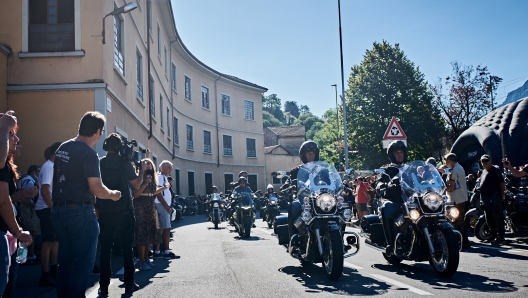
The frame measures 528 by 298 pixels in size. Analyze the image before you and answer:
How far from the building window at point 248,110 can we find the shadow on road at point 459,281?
38.6m

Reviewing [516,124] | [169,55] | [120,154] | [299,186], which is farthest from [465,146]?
[169,55]

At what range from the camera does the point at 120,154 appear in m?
6.67

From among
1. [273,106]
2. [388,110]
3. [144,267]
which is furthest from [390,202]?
[273,106]

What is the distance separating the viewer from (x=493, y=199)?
35.3 ft

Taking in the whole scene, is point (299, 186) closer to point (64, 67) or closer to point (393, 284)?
point (393, 284)

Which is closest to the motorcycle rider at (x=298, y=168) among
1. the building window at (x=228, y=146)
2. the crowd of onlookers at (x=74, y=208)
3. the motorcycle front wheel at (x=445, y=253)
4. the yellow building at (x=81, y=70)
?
the motorcycle front wheel at (x=445, y=253)

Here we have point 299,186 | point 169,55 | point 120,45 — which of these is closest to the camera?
point 299,186

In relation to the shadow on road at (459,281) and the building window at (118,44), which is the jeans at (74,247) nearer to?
the shadow on road at (459,281)

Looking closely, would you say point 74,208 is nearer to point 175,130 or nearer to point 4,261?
point 4,261

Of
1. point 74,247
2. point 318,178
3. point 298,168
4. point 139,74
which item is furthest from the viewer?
point 139,74

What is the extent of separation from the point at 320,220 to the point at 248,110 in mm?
39544

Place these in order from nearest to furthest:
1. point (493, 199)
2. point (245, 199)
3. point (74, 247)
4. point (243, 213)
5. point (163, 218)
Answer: point (74, 247) < point (163, 218) < point (493, 199) < point (243, 213) < point (245, 199)

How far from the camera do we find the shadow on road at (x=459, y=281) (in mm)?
6164

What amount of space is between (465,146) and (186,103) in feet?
74.6
